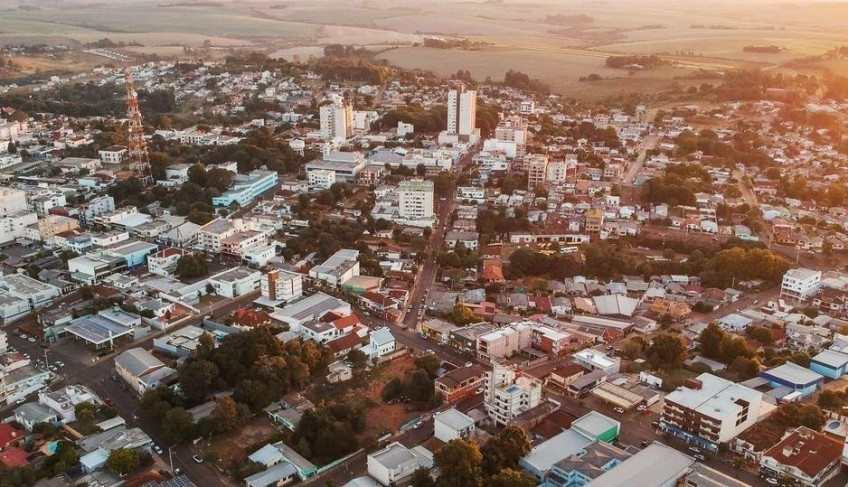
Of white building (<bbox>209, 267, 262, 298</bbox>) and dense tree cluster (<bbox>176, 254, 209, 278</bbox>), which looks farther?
dense tree cluster (<bbox>176, 254, 209, 278</bbox>)

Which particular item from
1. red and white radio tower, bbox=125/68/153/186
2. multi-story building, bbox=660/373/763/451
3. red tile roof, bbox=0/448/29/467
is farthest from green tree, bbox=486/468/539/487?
red and white radio tower, bbox=125/68/153/186

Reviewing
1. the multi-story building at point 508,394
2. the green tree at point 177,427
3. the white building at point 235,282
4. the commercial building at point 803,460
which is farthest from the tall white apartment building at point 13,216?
the commercial building at point 803,460

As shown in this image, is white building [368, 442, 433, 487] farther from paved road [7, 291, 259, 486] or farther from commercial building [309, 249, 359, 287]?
commercial building [309, 249, 359, 287]

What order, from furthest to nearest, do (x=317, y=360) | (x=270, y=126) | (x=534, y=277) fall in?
(x=270, y=126)
(x=534, y=277)
(x=317, y=360)

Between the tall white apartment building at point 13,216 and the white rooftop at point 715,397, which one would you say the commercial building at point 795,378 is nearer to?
the white rooftop at point 715,397

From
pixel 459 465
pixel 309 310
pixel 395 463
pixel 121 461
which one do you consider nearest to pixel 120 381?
pixel 121 461

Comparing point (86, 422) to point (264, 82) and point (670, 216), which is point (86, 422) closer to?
point (670, 216)

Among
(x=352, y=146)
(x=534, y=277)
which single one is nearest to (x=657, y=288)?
(x=534, y=277)

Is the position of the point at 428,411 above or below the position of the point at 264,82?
below
